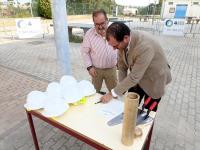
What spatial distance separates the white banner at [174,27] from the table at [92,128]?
10448 millimetres

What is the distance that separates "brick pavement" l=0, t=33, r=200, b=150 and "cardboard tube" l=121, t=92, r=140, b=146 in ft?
4.27

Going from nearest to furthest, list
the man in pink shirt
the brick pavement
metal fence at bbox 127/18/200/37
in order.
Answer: the man in pink shirt, the brick pavement, metal fence at bbox 127/18/200/37

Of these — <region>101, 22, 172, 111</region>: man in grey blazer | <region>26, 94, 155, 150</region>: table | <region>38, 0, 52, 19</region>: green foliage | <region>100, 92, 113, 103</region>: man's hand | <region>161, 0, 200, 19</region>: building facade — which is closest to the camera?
<region>26, 94, 155, 150</region>: table

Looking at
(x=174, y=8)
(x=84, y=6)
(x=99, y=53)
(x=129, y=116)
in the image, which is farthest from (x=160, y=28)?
(x=174, y=8)

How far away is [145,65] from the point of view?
156 centimetres

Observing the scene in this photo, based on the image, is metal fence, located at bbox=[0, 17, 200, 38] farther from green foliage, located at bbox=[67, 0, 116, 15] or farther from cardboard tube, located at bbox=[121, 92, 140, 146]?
cardboard tube, located at bbox=[121, 92, 140, 146]

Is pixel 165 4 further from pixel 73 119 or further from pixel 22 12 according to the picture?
pixel 73 119

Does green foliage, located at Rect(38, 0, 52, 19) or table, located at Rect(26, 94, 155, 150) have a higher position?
green foliage, located at Rect(38, 0, 52, 19)

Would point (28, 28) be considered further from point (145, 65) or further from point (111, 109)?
point (145, 65)

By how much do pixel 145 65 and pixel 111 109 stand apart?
53 cm

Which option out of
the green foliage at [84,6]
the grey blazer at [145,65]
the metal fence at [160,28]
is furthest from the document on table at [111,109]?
the green foliage at [84,6]

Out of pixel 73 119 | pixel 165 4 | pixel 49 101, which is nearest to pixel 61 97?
pixel 49 101

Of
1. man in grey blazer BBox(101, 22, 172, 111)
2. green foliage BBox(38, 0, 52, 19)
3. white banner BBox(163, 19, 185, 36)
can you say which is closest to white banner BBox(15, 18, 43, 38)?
white banner BBox(163, 19, 185, 36)

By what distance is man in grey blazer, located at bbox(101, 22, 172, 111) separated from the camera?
1487mm
